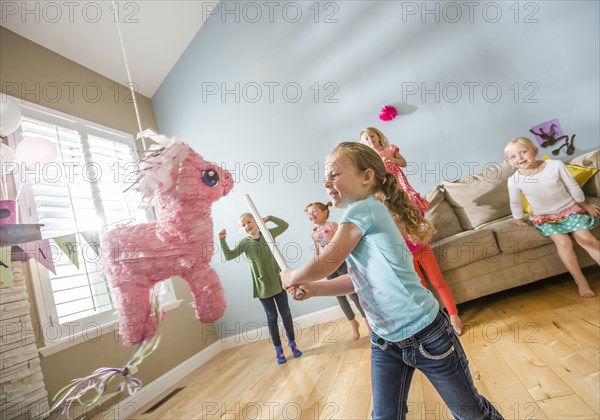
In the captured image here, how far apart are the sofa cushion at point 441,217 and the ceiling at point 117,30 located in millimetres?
2201

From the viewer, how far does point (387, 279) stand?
0.81 m

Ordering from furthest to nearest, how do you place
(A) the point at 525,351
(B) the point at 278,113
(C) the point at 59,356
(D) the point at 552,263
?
(B) the point at 278,113 < (D) the point at 552,263 < (C) the point at 59,356 < (A) the point at 525,351

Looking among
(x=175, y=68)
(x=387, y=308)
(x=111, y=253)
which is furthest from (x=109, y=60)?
(x=387, y=308)

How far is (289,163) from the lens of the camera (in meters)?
3.07

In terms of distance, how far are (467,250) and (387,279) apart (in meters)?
1.55

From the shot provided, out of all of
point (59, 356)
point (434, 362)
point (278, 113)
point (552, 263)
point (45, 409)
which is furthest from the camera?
point (278, 113)

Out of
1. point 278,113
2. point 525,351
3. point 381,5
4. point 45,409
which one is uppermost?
point 381,5

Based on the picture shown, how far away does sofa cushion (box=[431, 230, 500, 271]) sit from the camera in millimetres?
2115

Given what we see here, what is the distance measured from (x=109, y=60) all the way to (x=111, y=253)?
246 centimetres

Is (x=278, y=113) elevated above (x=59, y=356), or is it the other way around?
(x=278, y=113)

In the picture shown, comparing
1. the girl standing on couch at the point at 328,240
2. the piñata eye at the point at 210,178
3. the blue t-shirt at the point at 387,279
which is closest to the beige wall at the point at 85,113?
the girl standing on couch at the point at 328,240

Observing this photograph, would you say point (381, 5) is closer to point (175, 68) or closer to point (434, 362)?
point (175, 68)

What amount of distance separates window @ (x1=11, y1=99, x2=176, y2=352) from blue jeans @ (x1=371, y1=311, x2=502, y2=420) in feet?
4.52
